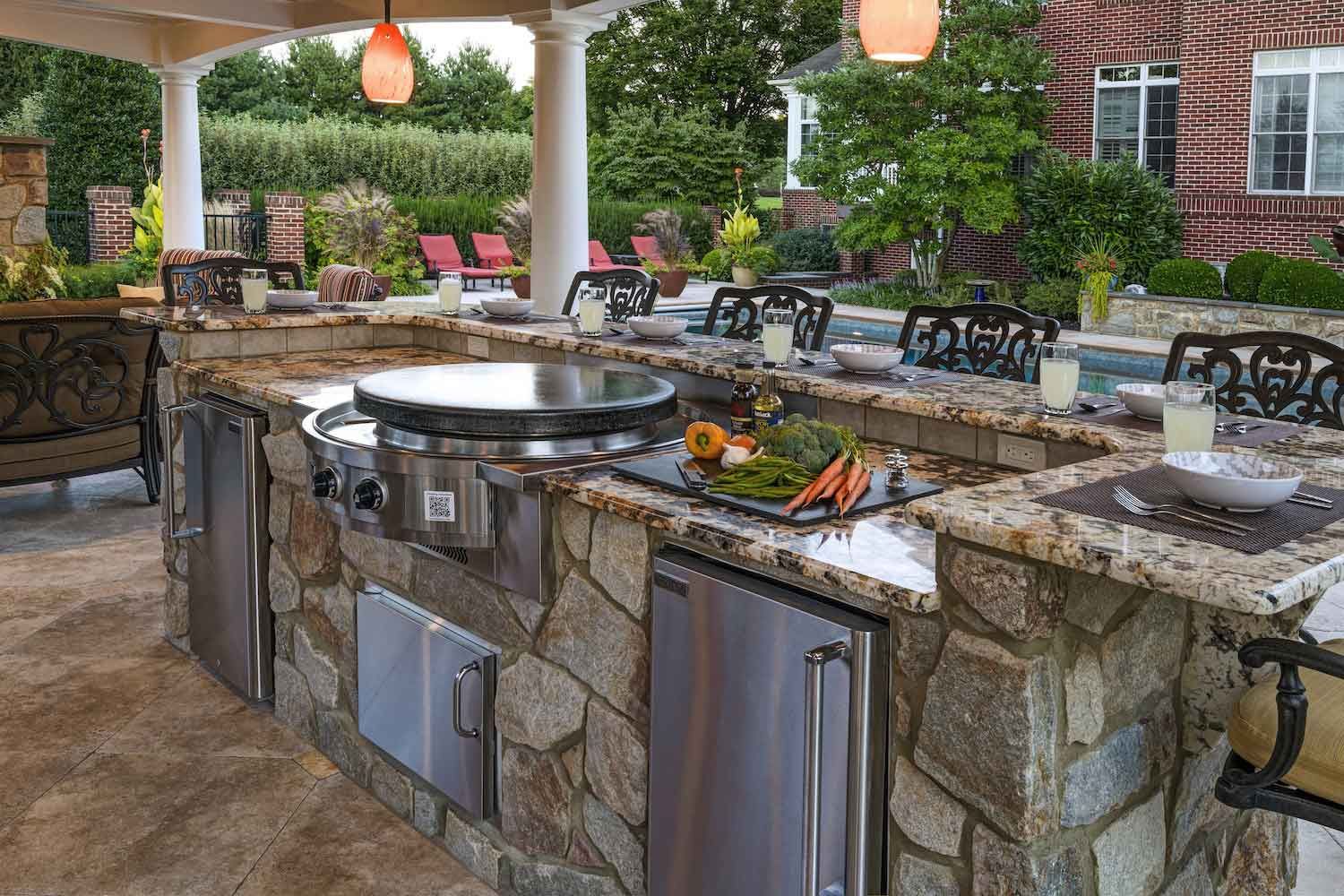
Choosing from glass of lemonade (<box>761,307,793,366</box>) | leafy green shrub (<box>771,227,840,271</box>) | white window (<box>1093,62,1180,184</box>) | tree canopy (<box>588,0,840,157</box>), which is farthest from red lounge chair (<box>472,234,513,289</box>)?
glass of lemonade (<box>761,307,793,366</box>)

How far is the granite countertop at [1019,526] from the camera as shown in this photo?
1512 millimetres

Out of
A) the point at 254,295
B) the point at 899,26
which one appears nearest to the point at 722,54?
the point at 254,295

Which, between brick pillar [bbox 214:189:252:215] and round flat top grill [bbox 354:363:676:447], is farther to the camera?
brick pillar [bbox 214:189:252:215]

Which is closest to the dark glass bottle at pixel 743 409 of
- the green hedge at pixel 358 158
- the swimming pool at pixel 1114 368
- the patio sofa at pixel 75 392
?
the patio sofa at pixel 75 392

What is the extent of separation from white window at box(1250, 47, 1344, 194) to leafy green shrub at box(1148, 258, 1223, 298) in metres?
2.19

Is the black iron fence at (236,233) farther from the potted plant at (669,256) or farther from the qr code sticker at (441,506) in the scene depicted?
the qr code sticker at (441,506)

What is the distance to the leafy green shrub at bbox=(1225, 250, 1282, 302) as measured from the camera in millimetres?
12438

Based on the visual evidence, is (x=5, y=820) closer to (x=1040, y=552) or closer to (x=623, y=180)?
(x=1040, y=552)

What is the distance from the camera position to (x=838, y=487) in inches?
88.5

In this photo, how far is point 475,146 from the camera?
22641 millimetres

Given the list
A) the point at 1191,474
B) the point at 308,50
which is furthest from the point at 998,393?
the point at 308,50

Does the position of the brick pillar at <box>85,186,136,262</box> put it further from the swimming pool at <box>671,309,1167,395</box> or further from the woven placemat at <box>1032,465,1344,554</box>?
the woven placemat at <box>1032,465,1344,554</box>

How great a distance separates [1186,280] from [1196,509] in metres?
12.1

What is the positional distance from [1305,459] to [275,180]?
20.3m
